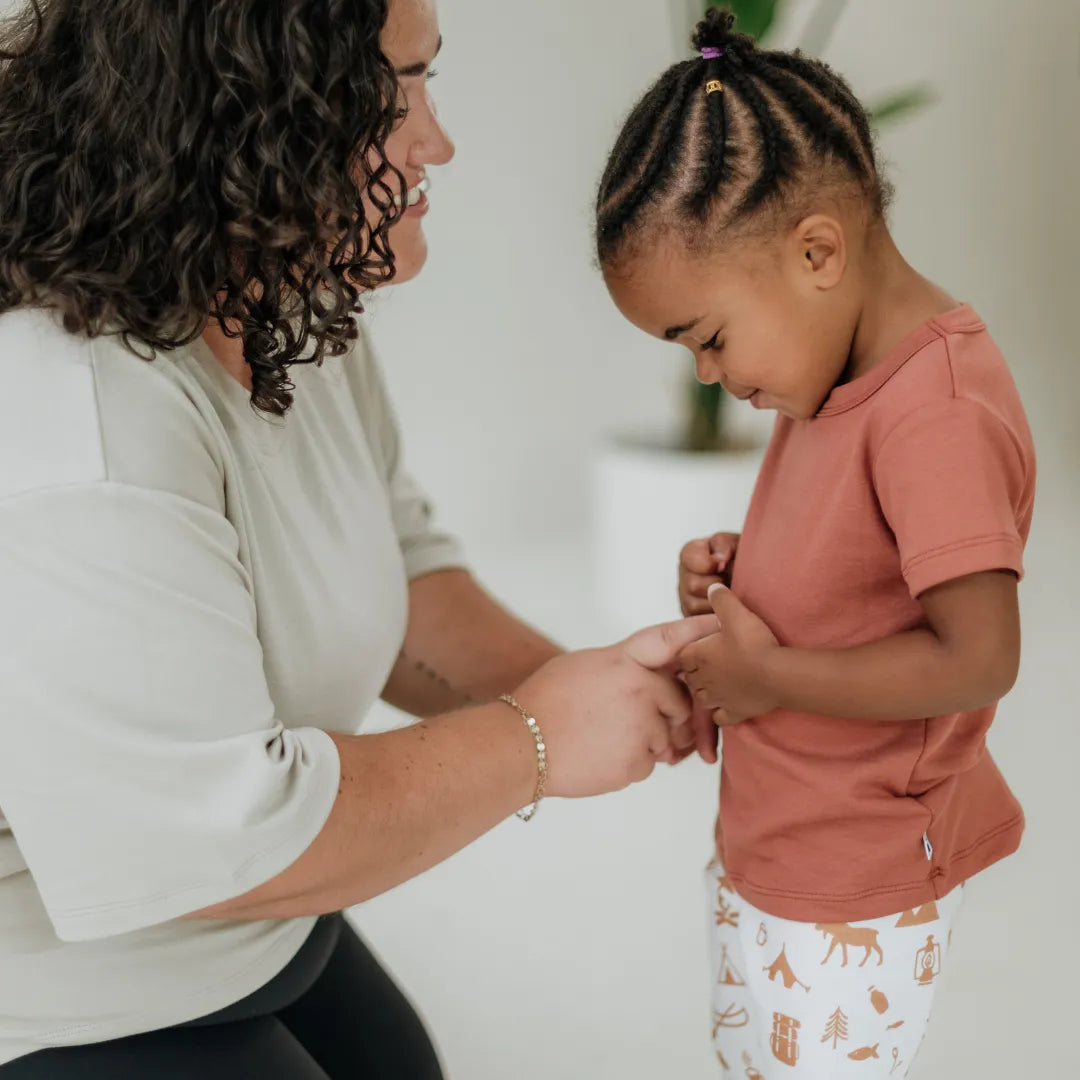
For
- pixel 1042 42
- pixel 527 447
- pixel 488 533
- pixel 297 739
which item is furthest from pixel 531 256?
pixel 297 739

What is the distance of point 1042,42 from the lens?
6.42 ft

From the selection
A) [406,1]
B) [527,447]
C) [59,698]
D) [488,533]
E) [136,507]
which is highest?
[406,1]

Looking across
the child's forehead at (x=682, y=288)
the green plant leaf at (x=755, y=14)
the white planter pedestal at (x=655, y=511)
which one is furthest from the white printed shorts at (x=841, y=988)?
the green plant leaf at (x=755, y=14)

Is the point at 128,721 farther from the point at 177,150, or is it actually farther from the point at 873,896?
the point at 873,896

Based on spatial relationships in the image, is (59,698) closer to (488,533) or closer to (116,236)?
(116,236)

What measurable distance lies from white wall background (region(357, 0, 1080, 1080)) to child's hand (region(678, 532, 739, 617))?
0.86m

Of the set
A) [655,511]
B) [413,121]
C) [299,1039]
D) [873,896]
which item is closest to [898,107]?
[655,511]

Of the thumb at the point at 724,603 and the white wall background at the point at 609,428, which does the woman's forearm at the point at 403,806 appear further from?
the white wall background at the point at 609,428

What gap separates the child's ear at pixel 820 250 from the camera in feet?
3.15

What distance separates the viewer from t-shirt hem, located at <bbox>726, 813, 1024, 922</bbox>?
40.7 inches

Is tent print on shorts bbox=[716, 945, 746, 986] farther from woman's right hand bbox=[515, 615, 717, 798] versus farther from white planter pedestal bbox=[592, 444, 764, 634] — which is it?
white planter pedestal bbox=[592, 444, 764, 634]

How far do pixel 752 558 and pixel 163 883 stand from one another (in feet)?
1.75

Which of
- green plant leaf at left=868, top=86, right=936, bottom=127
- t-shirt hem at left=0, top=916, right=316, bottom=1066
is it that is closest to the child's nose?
t-shirt hem at left=0, top=916, right=316, bottom=1066

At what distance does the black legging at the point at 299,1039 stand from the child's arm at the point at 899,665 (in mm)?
473
